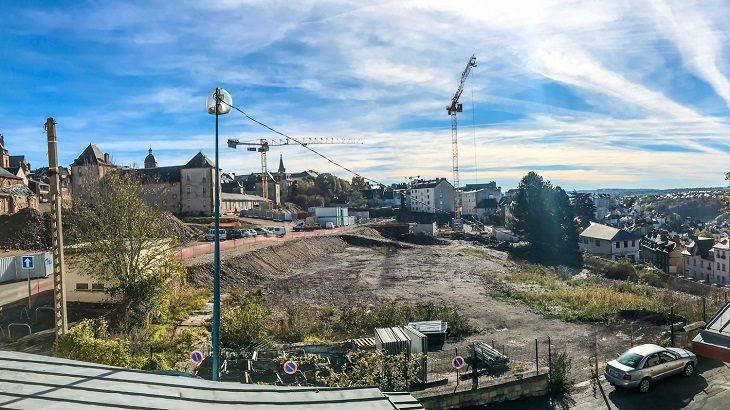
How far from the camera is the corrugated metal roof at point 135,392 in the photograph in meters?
4.37

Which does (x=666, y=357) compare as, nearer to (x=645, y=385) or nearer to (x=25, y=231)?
(x=645, y=385)

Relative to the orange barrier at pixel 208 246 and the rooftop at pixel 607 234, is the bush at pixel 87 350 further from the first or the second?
the rooftop at pixel 607 234

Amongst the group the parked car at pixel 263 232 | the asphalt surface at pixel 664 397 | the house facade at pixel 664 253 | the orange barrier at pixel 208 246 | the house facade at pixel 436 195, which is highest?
the house facade at pixel 436 195

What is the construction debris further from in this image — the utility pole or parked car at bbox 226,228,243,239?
parked car at bbox 226,228,243,239

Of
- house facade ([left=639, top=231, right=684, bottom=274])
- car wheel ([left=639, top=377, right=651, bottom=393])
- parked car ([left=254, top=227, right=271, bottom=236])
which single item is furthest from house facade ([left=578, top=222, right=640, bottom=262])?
car wheel ([left=639, top=377, right=651, bottom=393])

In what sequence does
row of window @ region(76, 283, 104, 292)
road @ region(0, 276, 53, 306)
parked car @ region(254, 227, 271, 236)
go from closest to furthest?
row of window @ region(76, 283, 104, 292) → road @ region(0, 276, 53, 306) → parked car @ region(254, 227, 271, 236)

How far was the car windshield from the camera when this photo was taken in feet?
40.5

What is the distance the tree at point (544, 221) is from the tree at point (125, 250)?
43731 millimetres

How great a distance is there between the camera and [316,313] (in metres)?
22.3

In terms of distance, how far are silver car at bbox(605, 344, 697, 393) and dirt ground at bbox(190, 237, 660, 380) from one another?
1578 mm

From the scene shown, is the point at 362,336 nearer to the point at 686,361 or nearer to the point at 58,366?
the point at 686,361

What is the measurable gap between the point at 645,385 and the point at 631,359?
699 mm

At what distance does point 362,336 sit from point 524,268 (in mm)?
28631

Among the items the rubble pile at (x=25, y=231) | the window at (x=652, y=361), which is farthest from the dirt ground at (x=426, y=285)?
the rubble pile at (x=25, y=231)
